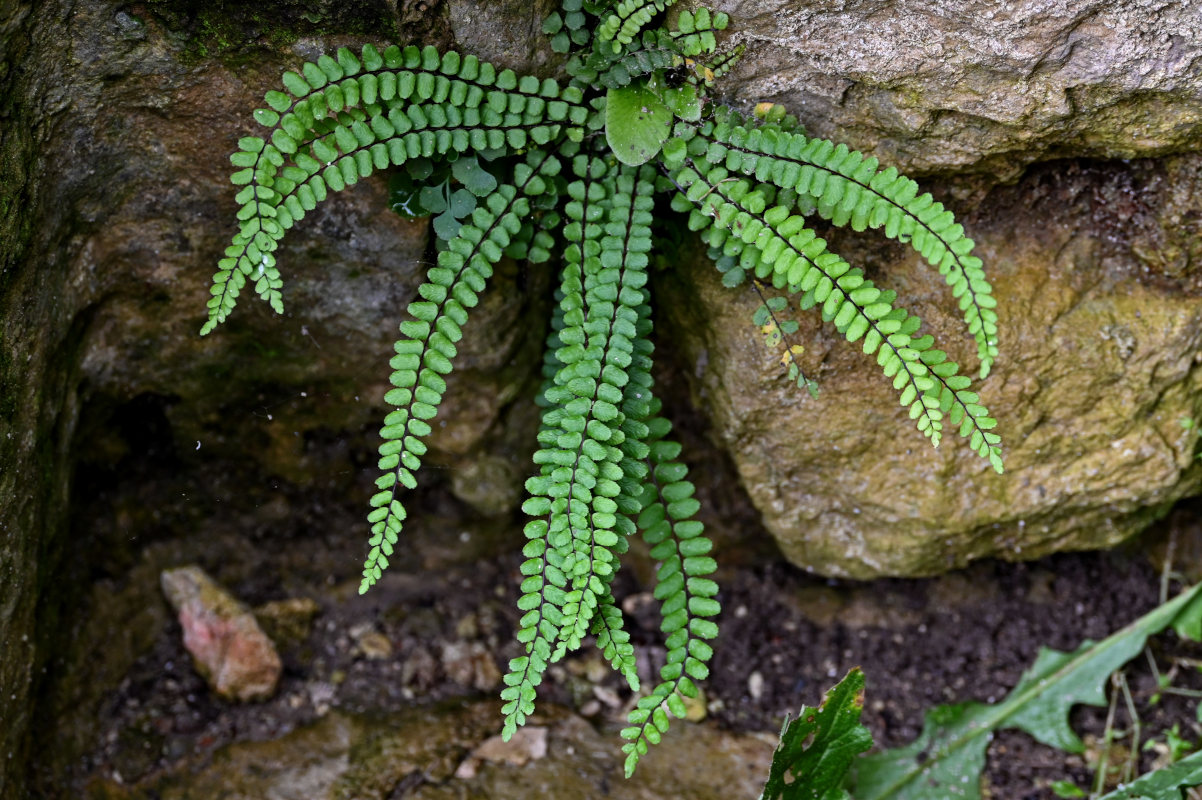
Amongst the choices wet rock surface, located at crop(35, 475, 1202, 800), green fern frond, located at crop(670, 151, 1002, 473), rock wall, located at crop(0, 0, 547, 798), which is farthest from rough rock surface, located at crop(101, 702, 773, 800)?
green fern frond, located at crop(670, 151, 1002, 473)

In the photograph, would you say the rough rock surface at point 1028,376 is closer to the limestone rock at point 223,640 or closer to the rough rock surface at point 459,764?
the rough rock surface at point 459,764

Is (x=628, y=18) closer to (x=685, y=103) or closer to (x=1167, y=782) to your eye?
(x=685, y=103)

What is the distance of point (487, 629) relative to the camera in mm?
4164

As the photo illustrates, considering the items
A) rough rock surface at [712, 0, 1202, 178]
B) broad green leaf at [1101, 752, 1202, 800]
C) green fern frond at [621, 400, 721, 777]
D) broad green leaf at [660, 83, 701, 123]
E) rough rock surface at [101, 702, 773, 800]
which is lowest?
rough rock surface at [101, 702, 773, 800]

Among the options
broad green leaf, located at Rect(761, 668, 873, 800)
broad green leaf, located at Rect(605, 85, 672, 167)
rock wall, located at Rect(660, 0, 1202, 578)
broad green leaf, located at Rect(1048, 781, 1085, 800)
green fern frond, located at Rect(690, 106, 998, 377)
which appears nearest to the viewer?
green fern frond, located at Rect(690, 106, 998, 377)

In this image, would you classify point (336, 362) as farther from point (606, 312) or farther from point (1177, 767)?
point (1177, 767)

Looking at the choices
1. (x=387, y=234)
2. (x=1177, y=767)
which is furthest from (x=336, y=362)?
(x=1177, y=767)

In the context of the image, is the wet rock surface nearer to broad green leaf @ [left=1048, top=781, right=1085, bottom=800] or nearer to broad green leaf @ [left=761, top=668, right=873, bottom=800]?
broad green leaf @ [left=1048, top=781, right=1085, bottom=800]

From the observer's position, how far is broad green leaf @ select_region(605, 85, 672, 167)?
299cm

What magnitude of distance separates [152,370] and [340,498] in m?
0.91

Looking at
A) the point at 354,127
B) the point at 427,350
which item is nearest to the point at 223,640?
the point at 427,350

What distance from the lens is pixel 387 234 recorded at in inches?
130

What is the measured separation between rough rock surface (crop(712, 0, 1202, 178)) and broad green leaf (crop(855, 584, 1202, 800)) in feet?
6.13

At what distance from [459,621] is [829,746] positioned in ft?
5.43
